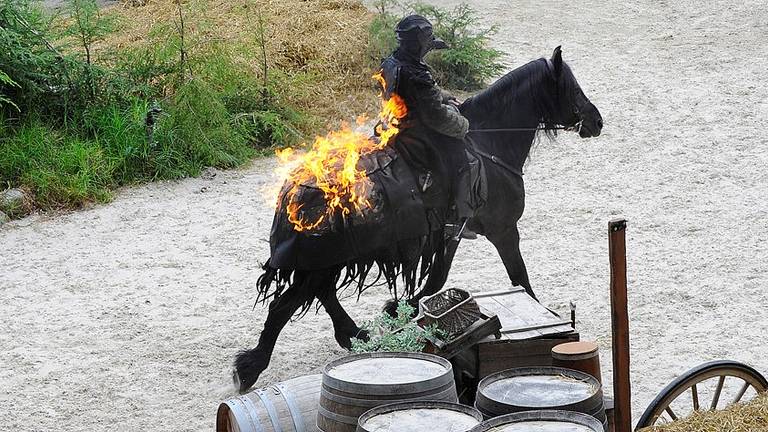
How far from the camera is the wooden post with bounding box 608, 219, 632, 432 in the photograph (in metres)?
4.41

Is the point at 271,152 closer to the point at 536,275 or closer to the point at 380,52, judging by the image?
the point at 380,52

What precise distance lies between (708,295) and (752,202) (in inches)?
96.4

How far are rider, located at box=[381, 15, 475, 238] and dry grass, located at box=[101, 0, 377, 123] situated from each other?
6.08 m

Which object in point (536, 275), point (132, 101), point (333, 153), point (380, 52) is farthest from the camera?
point (380, 52)

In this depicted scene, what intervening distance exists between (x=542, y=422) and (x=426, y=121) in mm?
2717

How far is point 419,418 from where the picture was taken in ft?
12.9

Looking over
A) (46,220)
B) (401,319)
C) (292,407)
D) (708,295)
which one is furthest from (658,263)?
(46,220)

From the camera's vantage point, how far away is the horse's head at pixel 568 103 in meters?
6.91

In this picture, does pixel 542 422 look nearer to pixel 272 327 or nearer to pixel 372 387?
pixel 372 387

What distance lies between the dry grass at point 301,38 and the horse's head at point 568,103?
5709 mm

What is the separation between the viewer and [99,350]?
24.1ft

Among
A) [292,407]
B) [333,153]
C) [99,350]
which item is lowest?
[99,350]

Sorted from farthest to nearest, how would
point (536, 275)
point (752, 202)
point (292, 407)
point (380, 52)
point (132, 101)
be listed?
point (380, 52)
point (132, 101)
point (752, 202)
point (536, 275)
point (292, 407)

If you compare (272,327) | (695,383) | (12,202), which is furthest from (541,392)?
(12,202)
